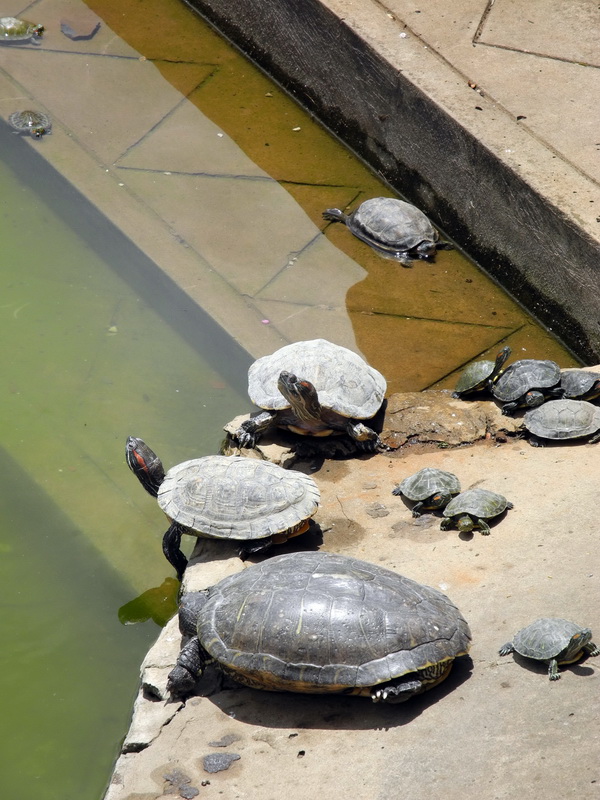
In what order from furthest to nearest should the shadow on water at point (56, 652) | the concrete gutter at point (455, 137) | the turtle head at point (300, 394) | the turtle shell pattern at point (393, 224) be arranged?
the turtle shell pattern at point (393, 224)
the concrete gutter at point (455, 137)
the turtle head at point (300, 394)
the shadow on water at point (56, 652)

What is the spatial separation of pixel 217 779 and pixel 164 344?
12.1 ft

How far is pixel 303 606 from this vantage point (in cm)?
416

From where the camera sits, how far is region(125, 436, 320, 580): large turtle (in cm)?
501

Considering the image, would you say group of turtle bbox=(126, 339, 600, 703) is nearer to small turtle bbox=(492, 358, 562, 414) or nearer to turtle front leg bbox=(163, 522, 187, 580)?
turtle front leg bbox=(163, 522, 187, 580)

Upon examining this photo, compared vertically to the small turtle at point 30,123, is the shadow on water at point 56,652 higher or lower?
lower

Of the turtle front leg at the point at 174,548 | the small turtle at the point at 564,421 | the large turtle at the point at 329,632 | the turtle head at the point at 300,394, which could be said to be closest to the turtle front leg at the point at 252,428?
the turtle head at the point at 300,394

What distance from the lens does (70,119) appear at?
29.5 ft

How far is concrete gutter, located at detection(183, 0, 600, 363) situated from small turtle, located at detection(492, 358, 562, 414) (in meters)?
0.91

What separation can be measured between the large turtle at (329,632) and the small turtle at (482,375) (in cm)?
221

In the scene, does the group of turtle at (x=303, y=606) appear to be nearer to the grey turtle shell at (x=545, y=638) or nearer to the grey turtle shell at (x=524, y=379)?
the grey turtle shell at (x=545, y=638)

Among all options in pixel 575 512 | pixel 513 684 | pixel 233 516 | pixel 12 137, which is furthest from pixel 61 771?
pixel 12 137

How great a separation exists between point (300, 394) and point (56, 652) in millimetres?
1981

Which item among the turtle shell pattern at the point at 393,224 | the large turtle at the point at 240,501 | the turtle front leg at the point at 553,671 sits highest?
the turtle front leg at the point at 553,671

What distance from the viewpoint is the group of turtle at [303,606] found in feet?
13.1
